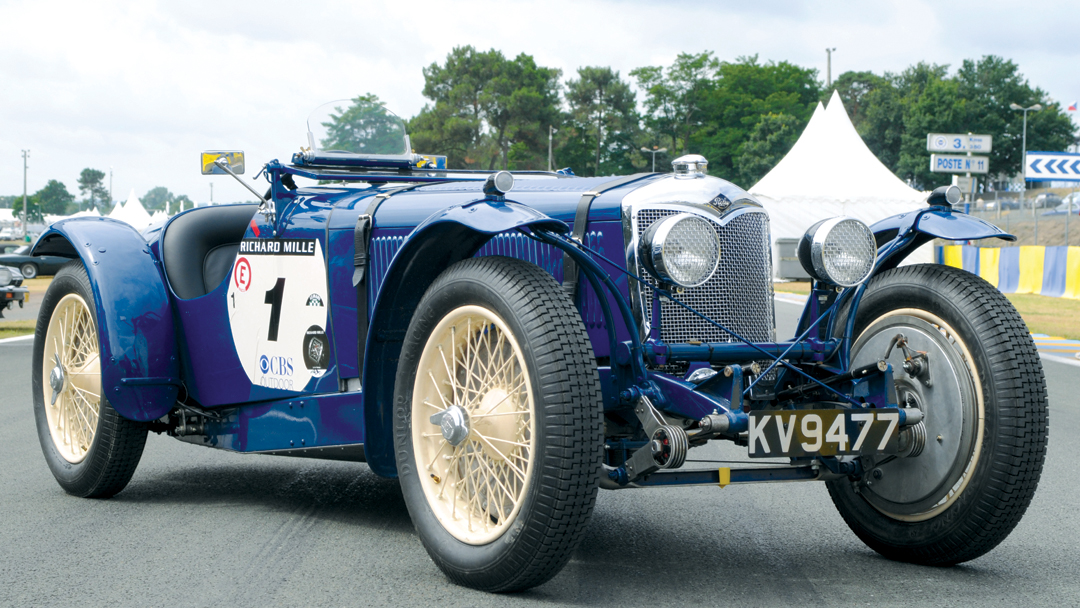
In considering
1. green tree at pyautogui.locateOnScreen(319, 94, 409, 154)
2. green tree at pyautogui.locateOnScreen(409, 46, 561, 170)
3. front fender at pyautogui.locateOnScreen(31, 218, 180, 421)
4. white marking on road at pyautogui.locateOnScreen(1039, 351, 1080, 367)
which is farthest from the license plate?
green tree at pyautogui.locateOnScreen(409, 46, 561, 170)

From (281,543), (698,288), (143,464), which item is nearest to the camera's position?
(698,288)

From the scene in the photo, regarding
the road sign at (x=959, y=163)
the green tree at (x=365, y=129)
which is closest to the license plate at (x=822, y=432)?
the green tree at (x=365, y=129)

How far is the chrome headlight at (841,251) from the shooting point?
3688 millimetres

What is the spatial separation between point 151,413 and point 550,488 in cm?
253

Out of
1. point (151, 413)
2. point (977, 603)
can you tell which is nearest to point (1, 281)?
point (151, 413)

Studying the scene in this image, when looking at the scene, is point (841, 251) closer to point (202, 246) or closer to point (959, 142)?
point (202, 246)

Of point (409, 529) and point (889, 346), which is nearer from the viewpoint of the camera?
point (889, 346)

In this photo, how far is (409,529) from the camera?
13.9 ft

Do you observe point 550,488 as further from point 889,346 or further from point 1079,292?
point 1079,292

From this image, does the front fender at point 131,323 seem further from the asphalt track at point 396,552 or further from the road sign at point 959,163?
the road sign at point 959,163

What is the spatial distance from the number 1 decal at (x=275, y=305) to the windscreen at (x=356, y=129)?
89cm

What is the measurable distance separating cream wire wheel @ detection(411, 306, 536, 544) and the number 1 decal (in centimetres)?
118

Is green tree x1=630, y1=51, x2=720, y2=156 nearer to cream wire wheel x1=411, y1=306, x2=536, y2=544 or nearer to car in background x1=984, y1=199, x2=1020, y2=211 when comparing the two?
car in background x1=984, y1=199, x2=1020, y2=211

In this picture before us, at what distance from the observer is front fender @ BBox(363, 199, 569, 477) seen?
11.3 ft
